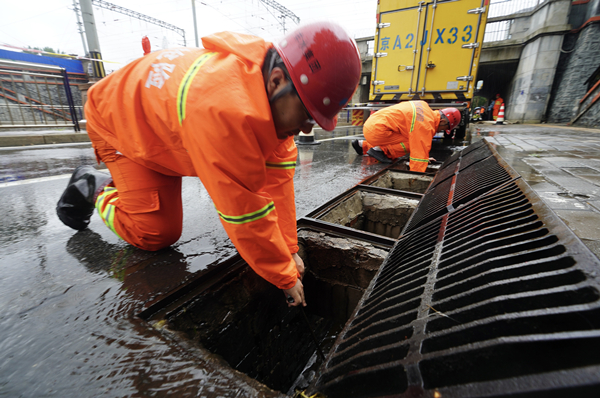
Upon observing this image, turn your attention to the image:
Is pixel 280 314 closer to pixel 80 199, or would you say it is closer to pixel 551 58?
pixel 80 199

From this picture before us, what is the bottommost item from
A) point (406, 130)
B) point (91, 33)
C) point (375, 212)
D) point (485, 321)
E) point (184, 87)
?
point (375, 212)

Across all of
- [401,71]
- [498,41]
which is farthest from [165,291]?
[498,41]

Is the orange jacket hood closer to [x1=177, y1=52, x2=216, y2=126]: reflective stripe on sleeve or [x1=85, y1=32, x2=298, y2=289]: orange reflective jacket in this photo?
[x1=85, y1=32, x2=298, y2=289]: orange reflective jacket

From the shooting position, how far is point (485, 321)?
0.72 meters

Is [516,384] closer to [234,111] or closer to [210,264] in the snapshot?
[234,111]

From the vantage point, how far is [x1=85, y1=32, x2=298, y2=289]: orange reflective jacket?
1.01 m

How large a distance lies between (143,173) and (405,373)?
1656mm

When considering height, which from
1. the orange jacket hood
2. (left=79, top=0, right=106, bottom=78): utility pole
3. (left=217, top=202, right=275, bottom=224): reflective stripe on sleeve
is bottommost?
(left=217, top=202, right=275, bottom=224): reflective stripe on sleeve

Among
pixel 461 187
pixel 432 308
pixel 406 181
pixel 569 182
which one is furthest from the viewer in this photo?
pixel 406 181

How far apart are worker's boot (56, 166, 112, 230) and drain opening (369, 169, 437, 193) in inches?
126

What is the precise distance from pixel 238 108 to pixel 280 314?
1590mm

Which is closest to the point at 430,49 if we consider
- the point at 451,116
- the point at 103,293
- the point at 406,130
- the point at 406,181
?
the point at 451,116

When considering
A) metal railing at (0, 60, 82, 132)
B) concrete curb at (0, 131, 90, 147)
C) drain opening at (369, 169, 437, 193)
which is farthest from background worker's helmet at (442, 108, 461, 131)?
concrete curb at (0, 131, 90, 147)

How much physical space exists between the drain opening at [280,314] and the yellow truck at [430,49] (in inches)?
250
